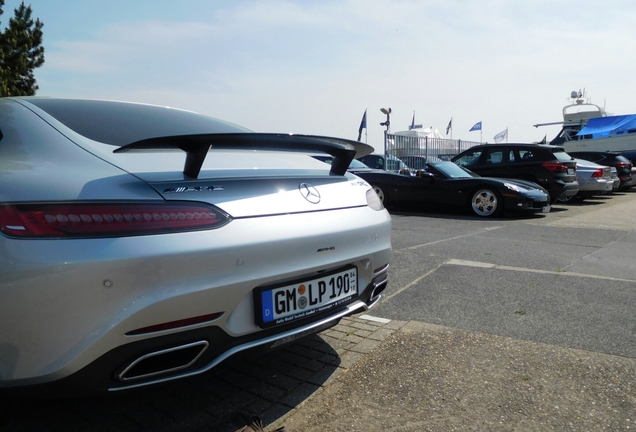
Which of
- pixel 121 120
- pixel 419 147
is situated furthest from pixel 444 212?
pixel 121 120

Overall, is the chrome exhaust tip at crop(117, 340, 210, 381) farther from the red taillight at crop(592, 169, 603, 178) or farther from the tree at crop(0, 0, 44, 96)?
the tree at crop(0, 0, 44, 96)

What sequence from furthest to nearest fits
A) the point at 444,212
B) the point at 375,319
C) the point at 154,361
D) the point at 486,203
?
the point at 444,212 → the point at 486,203 → the point at 375,319 → the point at 154,361

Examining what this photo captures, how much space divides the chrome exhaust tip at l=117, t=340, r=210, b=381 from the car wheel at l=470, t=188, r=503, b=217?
8.46 m

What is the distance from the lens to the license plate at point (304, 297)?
6.81 feet

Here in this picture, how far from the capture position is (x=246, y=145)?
2.24m

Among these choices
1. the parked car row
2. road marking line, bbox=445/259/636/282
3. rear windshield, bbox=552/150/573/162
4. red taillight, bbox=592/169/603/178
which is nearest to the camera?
road marking line, bbox=445/259/636/282

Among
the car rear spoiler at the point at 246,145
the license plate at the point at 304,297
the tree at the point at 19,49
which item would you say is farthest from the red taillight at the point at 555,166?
the tree at the point at 19,49

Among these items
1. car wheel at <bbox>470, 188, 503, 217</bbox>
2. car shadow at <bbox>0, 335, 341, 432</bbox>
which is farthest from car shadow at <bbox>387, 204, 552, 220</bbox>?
car shadow at <bbox>0, 335, 341, 432</bbox>

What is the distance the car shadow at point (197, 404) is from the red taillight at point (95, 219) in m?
0.60

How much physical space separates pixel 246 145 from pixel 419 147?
15.2 metres

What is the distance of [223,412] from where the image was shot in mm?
2275

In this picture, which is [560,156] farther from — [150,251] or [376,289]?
[150,251]

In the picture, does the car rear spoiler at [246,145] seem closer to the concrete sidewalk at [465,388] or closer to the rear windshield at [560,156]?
the concrete sidewalk at [465,388]

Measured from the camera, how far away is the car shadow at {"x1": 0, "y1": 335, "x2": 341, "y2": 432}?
2166 mm
